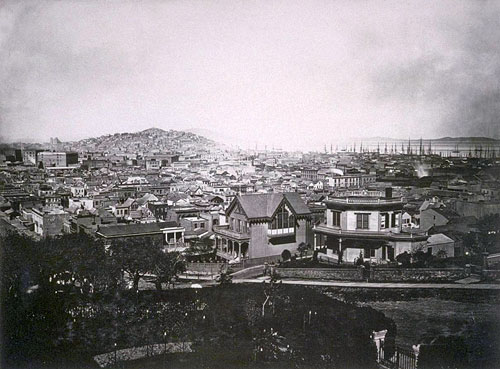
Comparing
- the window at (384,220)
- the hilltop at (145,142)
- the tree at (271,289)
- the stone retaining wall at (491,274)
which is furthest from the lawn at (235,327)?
the hilltop at (145,142)

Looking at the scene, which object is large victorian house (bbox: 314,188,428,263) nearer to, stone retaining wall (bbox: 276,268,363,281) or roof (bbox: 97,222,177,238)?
stone retaining wall (bbox: 276,268,363,281)

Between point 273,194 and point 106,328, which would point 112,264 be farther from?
point 273,194

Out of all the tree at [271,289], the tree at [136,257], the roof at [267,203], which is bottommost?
the tree at [271,289]

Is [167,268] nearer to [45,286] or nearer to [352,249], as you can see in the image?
[45,286]

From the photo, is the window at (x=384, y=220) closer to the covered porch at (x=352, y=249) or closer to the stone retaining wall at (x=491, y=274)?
the covered porch at (x=352, y=249)

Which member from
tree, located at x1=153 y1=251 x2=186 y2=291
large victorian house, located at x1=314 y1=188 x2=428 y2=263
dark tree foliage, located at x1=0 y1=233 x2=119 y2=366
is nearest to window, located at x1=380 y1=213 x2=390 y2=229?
large victorian house, located at x1=314 y1=188 x2=428 y2=263

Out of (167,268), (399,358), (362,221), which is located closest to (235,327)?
(167,268)
